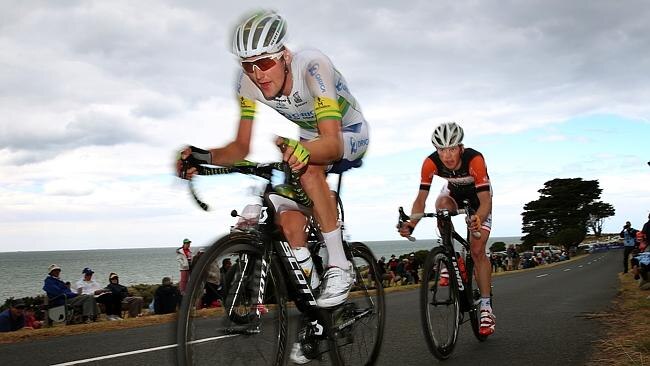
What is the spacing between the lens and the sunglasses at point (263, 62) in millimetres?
3095

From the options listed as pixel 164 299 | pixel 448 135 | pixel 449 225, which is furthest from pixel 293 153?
pixel 164 299

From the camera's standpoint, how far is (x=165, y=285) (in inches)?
495

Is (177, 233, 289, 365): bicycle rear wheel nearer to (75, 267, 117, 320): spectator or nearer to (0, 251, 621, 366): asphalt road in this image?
(0, 251, 621, 366): asphalt road

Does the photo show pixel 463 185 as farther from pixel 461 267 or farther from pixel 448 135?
pixel 461 267

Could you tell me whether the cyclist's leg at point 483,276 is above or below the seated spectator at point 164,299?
above

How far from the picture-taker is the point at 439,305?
16.6 ft

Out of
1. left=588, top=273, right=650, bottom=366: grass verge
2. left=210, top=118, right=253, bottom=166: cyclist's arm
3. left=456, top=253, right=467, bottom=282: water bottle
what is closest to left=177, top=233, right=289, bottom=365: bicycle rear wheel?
left=210, top=118, right=253, bottom=166: cyclist's arm

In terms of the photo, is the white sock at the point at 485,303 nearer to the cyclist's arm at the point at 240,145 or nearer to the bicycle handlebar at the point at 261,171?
the cyclist's arm at the point at 240,145

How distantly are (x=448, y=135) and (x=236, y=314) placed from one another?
3156 mm

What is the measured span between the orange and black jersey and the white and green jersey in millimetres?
1820

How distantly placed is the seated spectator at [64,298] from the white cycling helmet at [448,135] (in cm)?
979

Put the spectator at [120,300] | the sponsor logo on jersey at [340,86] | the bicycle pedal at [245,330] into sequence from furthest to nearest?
the spectator at [120,300] < the sponsor logo on jersey at [340,86] < the bicycle pedal at [245,330]

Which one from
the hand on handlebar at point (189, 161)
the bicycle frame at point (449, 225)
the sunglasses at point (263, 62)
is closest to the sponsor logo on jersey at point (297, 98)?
the sunglasses at point (263, 62)

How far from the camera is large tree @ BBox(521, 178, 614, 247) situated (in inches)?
3752
